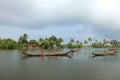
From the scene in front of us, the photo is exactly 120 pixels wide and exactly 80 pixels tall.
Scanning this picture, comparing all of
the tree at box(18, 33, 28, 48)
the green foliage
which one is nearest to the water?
the green foliage

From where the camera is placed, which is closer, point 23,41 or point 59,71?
point 59,71

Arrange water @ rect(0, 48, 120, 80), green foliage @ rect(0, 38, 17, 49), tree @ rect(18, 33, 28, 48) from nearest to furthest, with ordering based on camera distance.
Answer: water @ rect(0, 48, 120, 80), green foliage @ rect(0, 38, 17, 49), tree @ rect(18, 33, 28, 48)

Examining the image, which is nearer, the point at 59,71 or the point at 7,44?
the point at 59,71

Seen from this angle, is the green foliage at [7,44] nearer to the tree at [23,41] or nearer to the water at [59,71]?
the tree at [23,41]

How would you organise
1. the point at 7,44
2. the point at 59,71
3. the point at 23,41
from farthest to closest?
the point at 23,41, the point at 7,44, the point at 59,71

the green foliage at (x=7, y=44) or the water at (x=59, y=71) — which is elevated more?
the green foliage at (x=7, y=44)

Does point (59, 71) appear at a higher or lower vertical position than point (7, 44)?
lower

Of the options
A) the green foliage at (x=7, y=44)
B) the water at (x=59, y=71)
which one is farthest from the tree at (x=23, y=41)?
the water at (x=59, y=71)

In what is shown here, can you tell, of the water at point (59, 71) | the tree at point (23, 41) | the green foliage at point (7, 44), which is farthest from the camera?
the tree at point (23, 41)

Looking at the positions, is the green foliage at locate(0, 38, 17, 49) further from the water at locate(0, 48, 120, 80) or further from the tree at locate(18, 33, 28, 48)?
the water at locate(0, 48, 120, 80)

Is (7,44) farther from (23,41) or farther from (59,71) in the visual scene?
(59,71)

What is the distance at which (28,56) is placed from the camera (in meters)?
70.8

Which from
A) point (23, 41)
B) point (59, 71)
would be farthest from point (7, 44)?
point (59, 71)

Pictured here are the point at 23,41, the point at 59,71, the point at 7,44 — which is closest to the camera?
the point at 59,71
